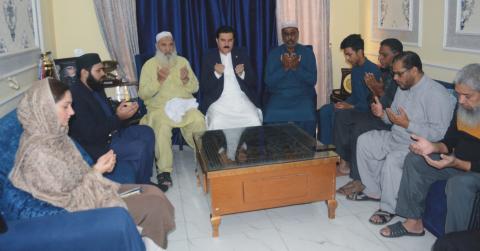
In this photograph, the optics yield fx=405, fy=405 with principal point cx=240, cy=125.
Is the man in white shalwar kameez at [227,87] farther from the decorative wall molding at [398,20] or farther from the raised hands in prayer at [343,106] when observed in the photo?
the decorative wall molding at [398,20]

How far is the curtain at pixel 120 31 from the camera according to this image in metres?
4.23

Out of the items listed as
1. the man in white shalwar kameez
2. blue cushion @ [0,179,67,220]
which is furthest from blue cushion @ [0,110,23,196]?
the man in white shalwar kameez

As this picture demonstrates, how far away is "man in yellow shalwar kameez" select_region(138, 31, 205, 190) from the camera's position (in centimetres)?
370

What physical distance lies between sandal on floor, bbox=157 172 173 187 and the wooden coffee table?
2.52ft

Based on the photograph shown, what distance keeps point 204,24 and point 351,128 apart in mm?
→ 2019

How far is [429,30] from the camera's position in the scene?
349 centimetres

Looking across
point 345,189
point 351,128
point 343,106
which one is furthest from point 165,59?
point 345,189

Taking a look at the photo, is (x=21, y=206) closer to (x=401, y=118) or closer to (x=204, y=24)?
(x=401, y=118)

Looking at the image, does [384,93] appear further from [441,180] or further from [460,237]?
[460,237]

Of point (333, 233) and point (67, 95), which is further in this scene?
point (333, 233)

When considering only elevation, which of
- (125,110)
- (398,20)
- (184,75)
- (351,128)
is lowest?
(351,128)

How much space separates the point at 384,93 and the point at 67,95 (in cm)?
243

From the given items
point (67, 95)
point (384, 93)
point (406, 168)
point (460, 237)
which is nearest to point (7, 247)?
point (67, 95)

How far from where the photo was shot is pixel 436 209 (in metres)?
2.36
